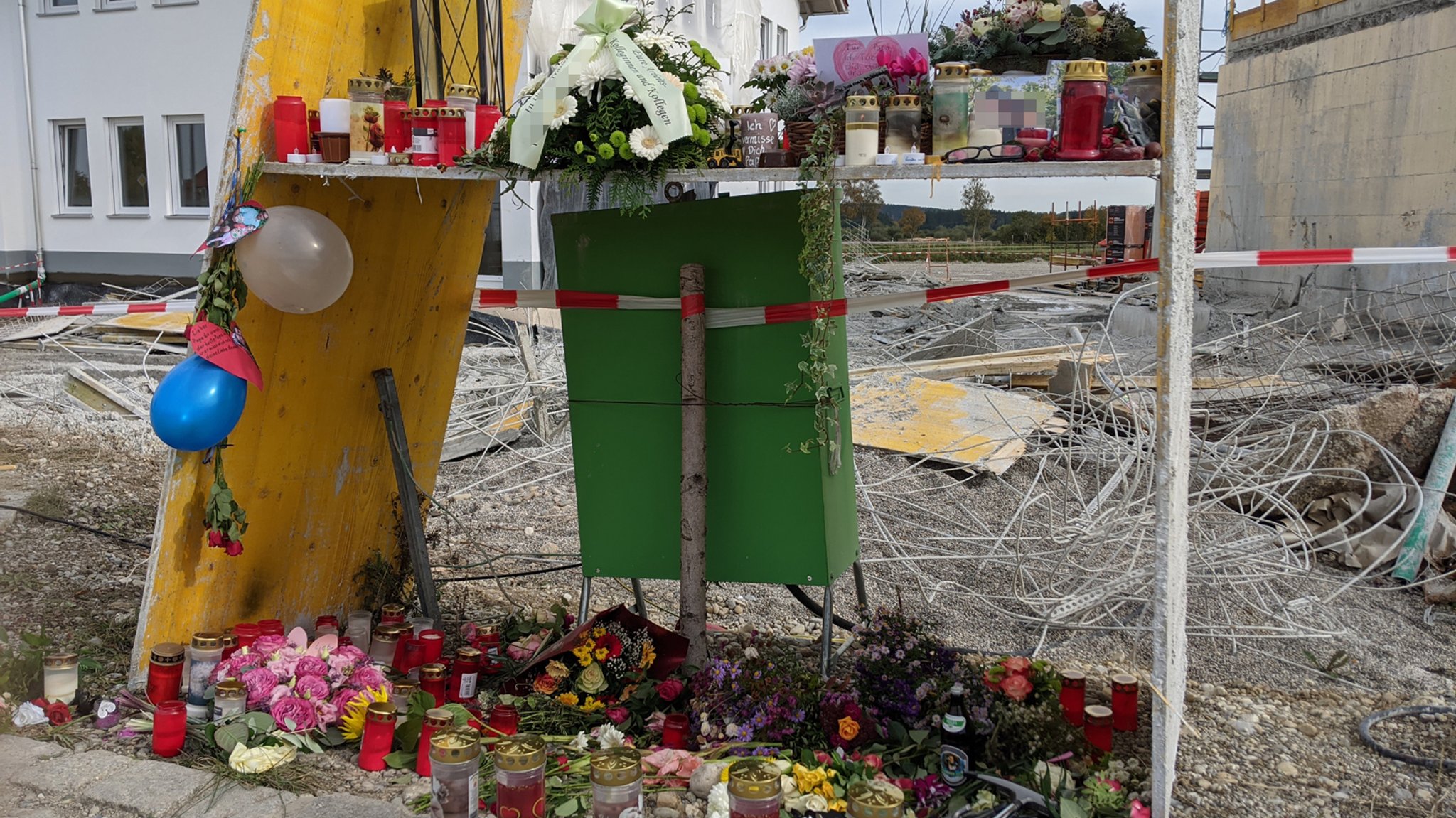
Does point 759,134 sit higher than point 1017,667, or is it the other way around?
point 759,134

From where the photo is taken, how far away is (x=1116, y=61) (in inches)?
107

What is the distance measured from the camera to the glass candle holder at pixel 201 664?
3395 millimetres

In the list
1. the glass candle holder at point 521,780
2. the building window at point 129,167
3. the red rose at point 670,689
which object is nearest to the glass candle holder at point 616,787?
the glass candle holder at point 521,780

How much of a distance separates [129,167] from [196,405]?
16198mm

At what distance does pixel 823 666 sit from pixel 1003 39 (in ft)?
6.33

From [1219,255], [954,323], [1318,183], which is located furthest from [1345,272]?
[1219,255]

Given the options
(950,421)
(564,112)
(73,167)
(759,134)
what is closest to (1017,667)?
(759,134)

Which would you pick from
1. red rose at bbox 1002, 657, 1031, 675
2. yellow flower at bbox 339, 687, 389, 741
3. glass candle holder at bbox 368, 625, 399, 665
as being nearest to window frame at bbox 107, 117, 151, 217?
glass candle holder at bbox 368, 625, 399, 665

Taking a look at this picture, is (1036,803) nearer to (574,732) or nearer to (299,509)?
(574,732)

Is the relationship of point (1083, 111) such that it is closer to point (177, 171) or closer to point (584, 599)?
point (584, 599)

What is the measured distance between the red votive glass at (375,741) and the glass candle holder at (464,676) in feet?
1.20

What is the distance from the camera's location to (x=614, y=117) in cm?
302

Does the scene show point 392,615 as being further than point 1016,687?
Yes

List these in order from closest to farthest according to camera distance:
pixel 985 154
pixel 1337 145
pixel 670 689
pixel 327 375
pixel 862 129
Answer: pixel 985 154 < pixel 862 129 < pixel 670 689 < pixel 327 375 < pixel 1337 145
